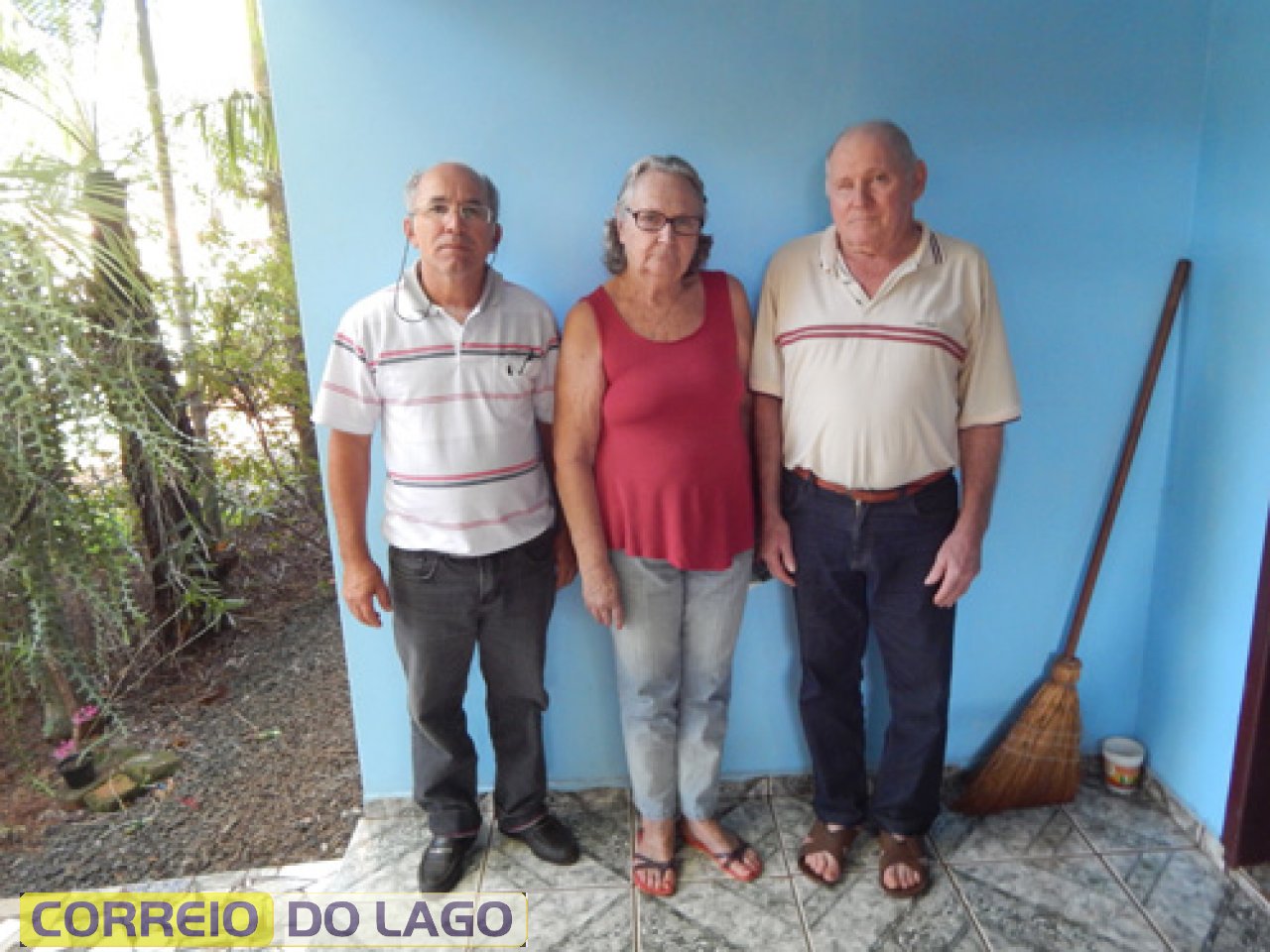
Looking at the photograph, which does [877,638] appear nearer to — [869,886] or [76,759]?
[869,886]

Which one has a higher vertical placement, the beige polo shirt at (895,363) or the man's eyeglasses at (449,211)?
the man's eyeglasses at (449,211)

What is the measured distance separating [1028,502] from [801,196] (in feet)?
3.41

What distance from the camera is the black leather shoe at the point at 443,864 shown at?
1.97 metres

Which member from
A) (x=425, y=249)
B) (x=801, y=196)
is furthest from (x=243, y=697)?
(x=801, y=196)

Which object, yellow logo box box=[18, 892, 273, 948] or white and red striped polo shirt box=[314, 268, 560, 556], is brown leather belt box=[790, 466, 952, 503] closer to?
white and red striped polo shirt box=[314, 268, 560, 556]

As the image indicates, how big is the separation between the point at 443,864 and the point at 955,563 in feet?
4.81

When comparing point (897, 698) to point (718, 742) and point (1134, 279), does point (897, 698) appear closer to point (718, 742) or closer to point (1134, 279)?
point (718, 742)

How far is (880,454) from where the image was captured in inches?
66.3

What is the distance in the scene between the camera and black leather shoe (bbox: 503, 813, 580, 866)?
6.70ft

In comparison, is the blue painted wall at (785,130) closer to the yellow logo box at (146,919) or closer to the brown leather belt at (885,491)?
the brown leather belt at (885,491)

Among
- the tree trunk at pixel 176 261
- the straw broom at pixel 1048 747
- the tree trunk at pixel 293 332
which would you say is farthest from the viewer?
the tree trunk at pixel 293 332

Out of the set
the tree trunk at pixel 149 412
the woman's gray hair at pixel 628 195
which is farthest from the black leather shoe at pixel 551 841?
the woman's gray hair at pixel 628 195

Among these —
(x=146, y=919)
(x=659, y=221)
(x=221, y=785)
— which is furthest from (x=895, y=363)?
(x=221, y=785)

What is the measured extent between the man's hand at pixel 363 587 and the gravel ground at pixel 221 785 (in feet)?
2.99
